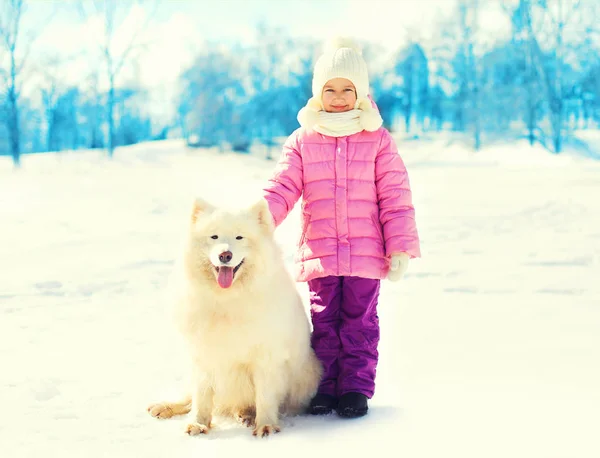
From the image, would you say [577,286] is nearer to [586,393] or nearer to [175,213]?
[586,393]

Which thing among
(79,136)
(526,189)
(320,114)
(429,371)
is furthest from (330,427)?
(79,136)

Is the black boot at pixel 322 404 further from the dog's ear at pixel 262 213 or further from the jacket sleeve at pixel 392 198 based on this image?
the dog's ear at pixel 262 213

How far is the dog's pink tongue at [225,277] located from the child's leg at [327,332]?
679 mm

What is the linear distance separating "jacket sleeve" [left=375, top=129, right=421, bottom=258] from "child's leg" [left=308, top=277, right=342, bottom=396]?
0.37 metres

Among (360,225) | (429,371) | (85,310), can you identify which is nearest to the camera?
(360,225)

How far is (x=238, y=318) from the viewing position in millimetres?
2465

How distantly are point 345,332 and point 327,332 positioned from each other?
0.10 meters

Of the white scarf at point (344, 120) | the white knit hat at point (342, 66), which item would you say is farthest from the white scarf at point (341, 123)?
the white knit hat at point (342, 66)

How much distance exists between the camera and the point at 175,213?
37.9ft

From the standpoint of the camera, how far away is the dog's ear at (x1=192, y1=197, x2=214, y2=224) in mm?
2475

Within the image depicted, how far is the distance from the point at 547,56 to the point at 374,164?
84.8ft

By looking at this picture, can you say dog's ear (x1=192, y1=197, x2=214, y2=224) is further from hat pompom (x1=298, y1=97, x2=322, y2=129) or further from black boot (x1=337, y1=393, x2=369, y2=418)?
black boot (x1=337, y1=393, x2=369, y2=418)

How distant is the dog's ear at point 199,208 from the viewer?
247cm

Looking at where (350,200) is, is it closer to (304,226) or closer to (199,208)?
(304,226)
